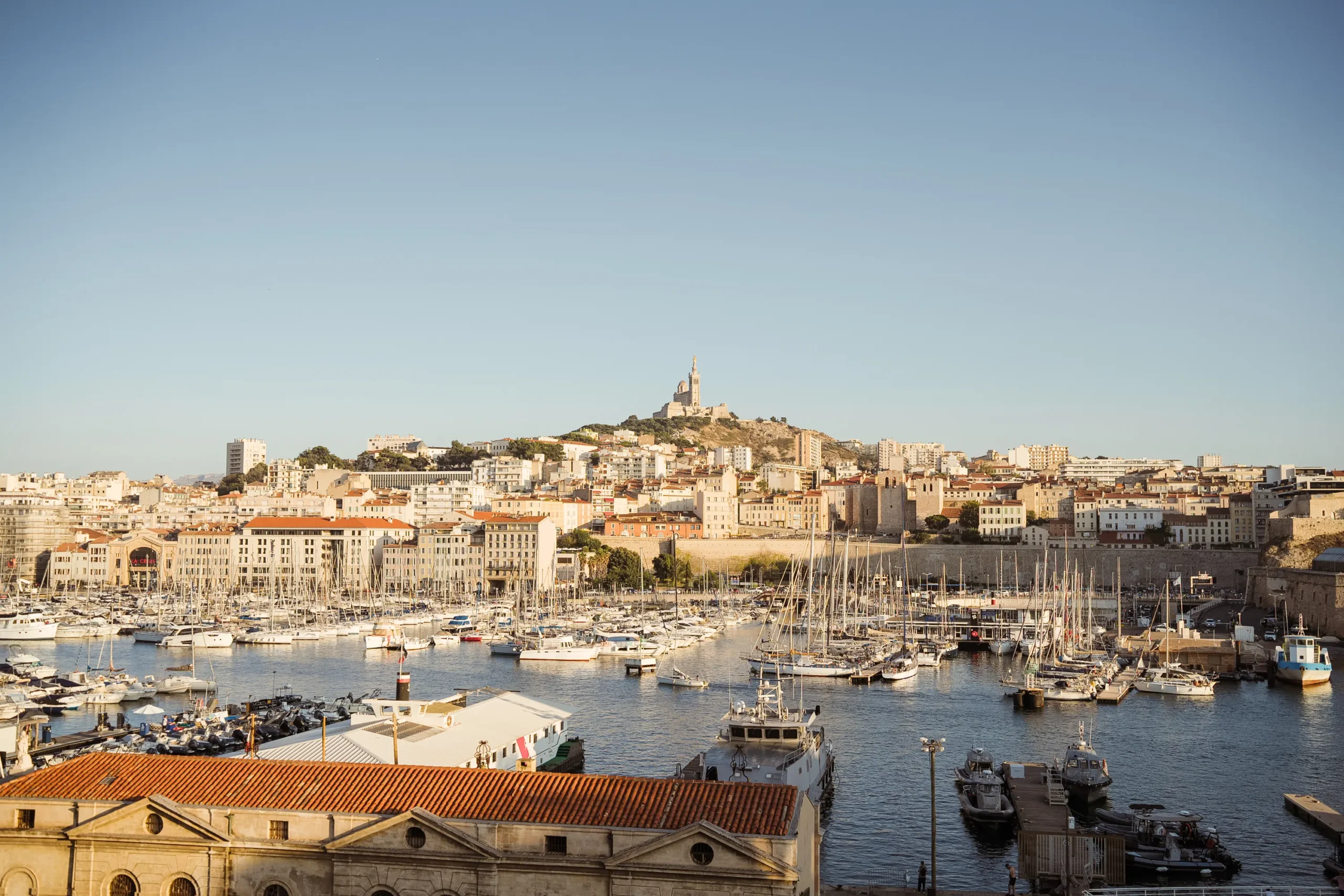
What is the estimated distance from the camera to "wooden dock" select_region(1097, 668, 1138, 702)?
30406 millimetres

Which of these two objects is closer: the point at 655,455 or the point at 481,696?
the point at 481,696

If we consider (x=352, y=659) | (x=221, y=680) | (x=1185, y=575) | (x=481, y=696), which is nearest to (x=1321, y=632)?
(x=1185, y=575)

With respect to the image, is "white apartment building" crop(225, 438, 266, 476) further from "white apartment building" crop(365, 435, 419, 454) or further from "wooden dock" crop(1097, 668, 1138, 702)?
"wooden dock" crop(1097, 668, 1138, 702)

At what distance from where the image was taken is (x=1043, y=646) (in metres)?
38.2

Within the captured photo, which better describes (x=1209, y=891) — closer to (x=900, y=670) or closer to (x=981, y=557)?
(x=900, y=670)

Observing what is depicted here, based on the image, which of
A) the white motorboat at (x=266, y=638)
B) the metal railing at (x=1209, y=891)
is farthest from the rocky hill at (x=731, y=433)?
the metal railing at (x=1209, y=891)

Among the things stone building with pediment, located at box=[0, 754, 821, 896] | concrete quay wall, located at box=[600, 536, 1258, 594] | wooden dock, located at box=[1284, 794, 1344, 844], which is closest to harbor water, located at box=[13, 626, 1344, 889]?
wooden dock, located at box=[1284, 794, 1344, 844]

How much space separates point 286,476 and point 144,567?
30.0 m

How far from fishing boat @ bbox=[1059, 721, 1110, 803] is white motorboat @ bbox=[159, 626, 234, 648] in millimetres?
30060

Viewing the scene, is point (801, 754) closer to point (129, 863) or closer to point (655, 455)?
point (129, 863)

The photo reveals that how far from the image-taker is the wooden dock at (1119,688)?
99.8 feet

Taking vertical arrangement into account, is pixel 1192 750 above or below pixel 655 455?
below

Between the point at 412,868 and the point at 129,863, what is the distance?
2423mm

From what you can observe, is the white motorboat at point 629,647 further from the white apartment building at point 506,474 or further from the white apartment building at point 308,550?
the white apartment building at point 506,474
